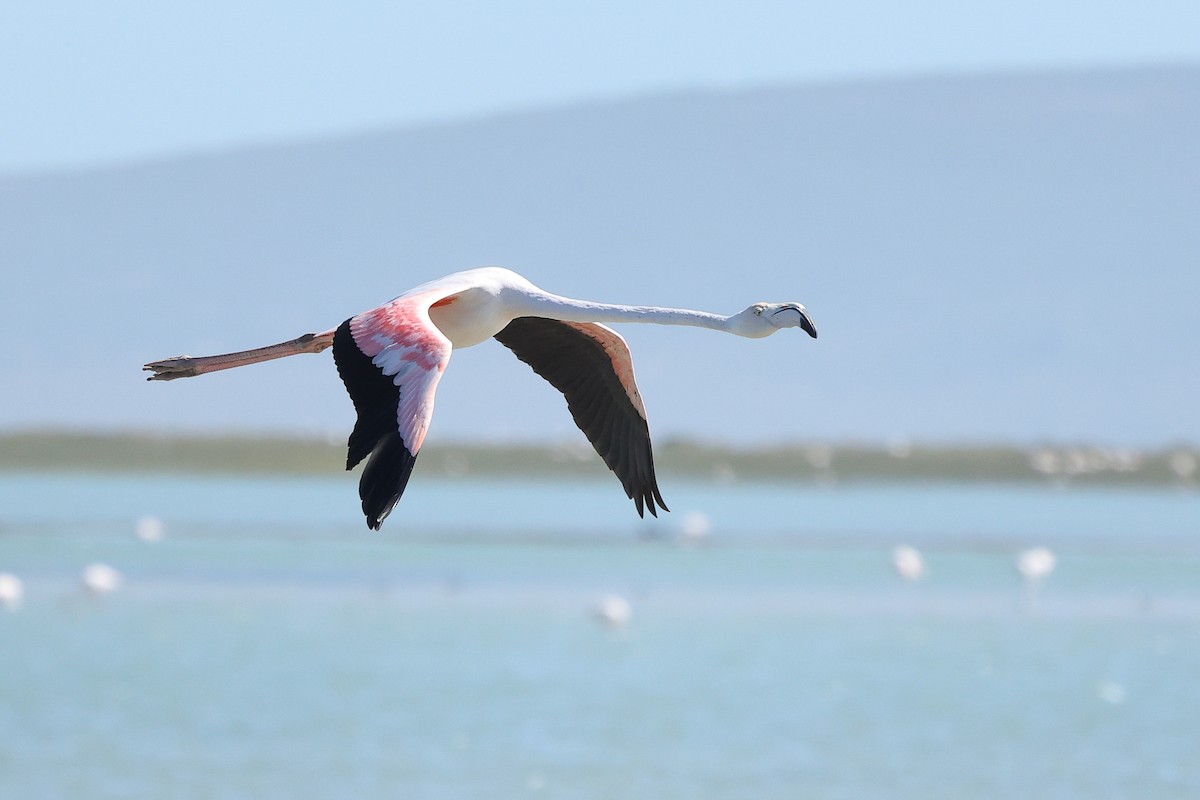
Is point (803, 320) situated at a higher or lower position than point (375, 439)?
higher

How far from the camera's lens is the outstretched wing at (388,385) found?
8203 mm

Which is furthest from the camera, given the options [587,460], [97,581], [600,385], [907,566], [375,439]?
[587,460]

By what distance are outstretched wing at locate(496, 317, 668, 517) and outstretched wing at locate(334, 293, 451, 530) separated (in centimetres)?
167

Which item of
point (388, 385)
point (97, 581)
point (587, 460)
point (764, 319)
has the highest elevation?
A: point (587, 460)

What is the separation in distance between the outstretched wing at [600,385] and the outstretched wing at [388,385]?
1674 millimetres

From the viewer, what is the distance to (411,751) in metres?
21.2

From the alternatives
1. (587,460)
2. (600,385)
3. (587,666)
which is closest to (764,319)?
(600,385)

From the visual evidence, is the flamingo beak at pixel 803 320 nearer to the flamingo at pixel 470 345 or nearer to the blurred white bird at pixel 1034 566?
the flamingo at pixel 470 345

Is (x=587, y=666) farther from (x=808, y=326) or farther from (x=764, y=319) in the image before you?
(x=808, y=326)

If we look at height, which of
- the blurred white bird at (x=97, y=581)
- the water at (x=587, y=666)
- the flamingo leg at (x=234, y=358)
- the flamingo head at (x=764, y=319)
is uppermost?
the flamingo leg at (x=234, y=358)

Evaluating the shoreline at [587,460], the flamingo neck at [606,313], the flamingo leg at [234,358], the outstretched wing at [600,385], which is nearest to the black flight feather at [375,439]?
the flamingo neck at [606,313]

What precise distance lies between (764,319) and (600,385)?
1517 millimetres

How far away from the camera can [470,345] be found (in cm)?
1032

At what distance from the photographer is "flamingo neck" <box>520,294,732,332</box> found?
32.7 feet
